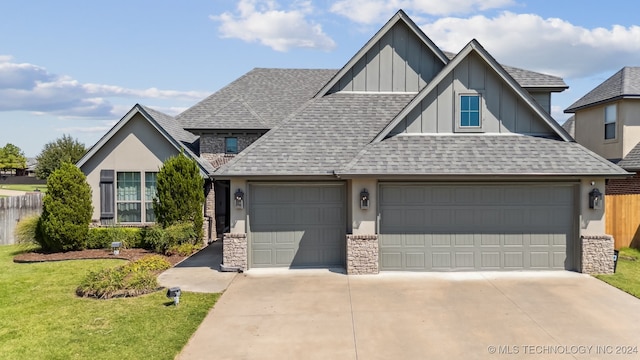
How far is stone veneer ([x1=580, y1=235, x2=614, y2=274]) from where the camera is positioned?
11523 mm

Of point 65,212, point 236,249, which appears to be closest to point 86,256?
point 65,212

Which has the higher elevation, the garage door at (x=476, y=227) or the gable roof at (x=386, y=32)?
the gable roof at (x=386, y=32)

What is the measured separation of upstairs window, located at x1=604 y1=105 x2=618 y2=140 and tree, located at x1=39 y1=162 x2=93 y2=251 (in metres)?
21.6

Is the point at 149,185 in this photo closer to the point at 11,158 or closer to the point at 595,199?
the point at 595,199

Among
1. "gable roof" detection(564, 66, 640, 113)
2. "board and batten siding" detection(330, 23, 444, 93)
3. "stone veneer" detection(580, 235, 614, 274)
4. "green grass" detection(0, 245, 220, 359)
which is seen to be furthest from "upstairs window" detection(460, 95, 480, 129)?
"gable roof" detection(564, 66, 640, 113)

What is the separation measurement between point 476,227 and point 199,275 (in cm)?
799

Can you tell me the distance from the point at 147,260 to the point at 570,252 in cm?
1238

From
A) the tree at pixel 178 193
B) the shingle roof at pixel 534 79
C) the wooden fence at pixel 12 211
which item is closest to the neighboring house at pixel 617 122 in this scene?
the shingle roof at pixel 534 79

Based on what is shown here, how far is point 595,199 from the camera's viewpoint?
37.5 ft

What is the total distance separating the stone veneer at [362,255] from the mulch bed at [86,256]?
5.79 meters

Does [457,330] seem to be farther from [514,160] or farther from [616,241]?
[616,241]

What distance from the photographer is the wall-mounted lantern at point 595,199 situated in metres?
11.4

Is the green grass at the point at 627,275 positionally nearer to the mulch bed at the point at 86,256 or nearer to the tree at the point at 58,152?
the mulch bed at the point at 86,256

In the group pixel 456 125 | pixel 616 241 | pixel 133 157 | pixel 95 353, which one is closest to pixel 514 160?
pixel 456 125
